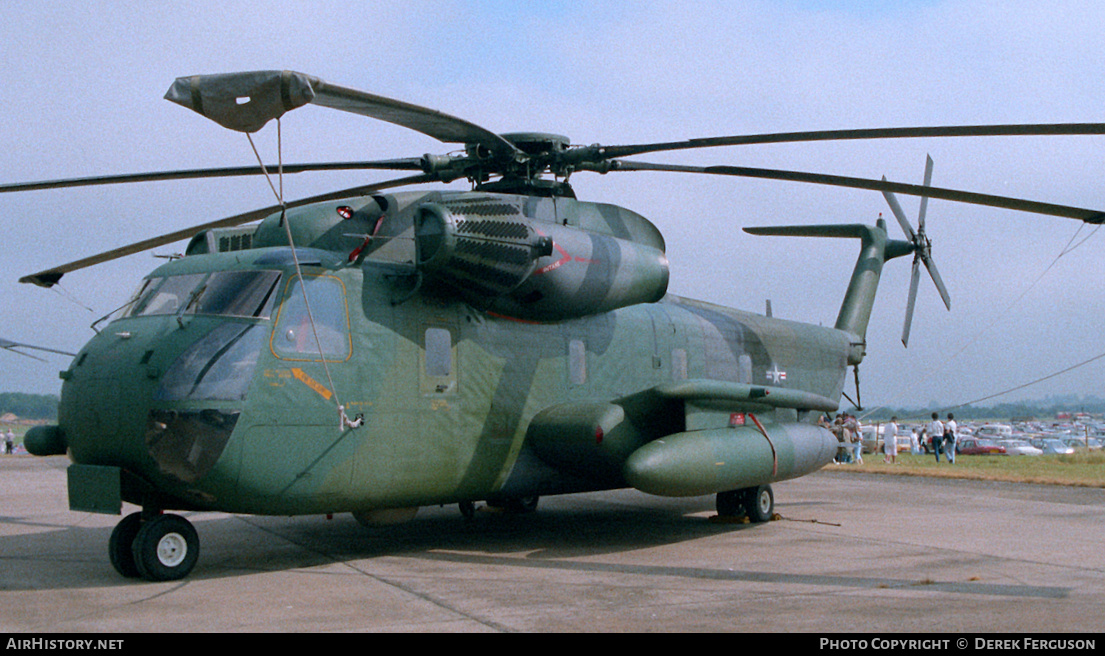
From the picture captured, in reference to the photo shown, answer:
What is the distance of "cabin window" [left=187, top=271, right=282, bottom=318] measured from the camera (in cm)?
819

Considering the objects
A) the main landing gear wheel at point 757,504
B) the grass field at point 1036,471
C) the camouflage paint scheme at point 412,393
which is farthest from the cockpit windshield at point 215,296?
the grass field at point 1036,471

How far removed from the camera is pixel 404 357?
9078mm

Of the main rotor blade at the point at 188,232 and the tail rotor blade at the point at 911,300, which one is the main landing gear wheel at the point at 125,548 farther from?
the tail rotor blade at the point at 911,300

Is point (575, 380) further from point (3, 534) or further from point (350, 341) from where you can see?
point (3, 534)

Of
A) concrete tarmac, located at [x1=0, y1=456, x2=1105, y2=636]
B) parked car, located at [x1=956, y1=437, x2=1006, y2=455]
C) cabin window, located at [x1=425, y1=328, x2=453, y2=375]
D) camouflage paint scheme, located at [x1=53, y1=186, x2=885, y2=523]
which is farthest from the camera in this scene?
parked car, located at [x1=956, y1=437, x2=1006, y2=455]

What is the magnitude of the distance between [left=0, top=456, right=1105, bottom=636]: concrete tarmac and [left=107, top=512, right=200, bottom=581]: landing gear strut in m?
0.16

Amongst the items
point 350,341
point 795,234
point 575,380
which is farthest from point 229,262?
point 795,234

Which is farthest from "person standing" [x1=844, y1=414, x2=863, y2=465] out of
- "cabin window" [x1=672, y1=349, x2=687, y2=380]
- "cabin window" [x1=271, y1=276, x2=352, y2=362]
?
"cabin window" [x1=271, y1=276, x2=352, y2=362]

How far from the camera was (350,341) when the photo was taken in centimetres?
866

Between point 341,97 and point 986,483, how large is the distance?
14842 millimetres

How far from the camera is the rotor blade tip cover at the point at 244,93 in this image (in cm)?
580

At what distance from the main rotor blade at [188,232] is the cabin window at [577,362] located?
2.50 m

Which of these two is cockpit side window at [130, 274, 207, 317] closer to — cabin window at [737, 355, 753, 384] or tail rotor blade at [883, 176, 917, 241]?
cabin window at [737, 355, 753, 384]
